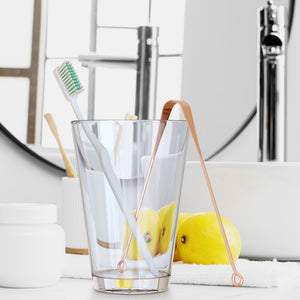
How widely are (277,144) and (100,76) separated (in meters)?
0.43

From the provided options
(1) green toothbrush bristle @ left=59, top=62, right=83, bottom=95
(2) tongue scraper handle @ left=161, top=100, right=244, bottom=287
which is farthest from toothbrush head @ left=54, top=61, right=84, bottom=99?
(2) tongue scraper handle @ left=161, top=100, right=244, bottom=287

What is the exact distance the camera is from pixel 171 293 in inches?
20.7

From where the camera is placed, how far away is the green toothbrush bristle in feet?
1.96

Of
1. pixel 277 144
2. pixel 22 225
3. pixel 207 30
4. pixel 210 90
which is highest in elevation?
pixel 207 30

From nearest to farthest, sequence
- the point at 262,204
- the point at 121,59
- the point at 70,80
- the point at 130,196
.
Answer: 1. the point at 130,196
2. the point at 70,80
3. the point at 262,204
4. the point at 121,59

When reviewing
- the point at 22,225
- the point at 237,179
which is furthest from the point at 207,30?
the point at 22,225

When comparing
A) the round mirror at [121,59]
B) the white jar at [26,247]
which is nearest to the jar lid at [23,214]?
the white jar at [26,247]

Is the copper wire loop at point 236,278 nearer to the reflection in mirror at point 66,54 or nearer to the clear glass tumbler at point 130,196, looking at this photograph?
the clear glass tumbler at point 130,196

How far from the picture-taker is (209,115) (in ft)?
3.88

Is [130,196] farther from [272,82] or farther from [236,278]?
[272,82]

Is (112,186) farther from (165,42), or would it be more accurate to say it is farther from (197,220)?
(165,42)

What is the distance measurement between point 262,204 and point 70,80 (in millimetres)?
311

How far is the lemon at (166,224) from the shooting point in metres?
0.51

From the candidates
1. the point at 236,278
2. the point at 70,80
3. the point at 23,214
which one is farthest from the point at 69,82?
the point at 236,278
